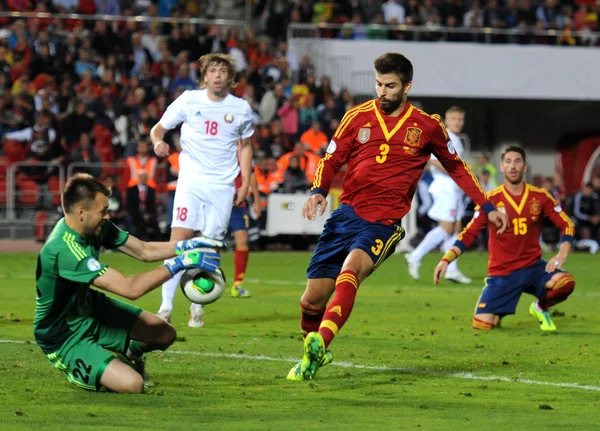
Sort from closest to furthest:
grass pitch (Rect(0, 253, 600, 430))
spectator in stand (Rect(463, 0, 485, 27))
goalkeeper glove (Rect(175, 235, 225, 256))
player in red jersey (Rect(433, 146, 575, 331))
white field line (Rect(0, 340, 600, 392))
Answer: grass pitch (Rect(0, 253, 600, 430)) → goalkeeper glove (Rect(175, 235, 225, 256)) → white field line (Rect(0, 340, 600, 392)) → player in red jersey (Rect(433, 146, 575, 331)) → spectator in stand (Rect(463, 0, 485, 27))

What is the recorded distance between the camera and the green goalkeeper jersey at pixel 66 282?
7082 mm

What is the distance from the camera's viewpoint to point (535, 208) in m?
11.5

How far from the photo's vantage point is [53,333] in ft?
24.1

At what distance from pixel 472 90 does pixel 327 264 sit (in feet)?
75.1

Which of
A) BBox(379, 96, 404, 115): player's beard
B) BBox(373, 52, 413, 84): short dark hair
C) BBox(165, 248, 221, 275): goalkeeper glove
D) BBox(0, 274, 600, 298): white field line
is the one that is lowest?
BBox(0, 274, 600, 298): white field line

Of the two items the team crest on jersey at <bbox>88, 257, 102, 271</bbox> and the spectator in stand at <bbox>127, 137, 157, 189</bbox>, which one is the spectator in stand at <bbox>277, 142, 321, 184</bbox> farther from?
the team crest on jersey at <bbox>88, 257, 102, 271</bbox>

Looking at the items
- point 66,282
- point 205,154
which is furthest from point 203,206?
point 66,282

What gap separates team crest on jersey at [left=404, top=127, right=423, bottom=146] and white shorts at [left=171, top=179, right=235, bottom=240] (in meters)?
3.11

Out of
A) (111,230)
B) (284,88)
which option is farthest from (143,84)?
(111,230)

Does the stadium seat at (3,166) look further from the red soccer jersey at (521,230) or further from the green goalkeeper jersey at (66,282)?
the green goalkeeper jersey at (66,282)

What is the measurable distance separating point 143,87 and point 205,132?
14559mm

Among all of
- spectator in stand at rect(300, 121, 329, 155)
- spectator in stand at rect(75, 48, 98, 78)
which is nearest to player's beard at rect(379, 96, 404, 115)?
spectator in stand at rect(300, 121, 329, 155)

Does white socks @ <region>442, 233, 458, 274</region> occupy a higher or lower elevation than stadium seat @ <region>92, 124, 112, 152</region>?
lower

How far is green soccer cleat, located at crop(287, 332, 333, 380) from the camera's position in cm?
757
